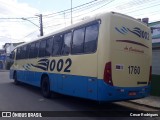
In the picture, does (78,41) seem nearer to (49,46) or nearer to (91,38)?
(91,38)

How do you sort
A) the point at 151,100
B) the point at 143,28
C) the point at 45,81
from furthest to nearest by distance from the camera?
the point at 45,81
the point at 151,100
the point at 143,28

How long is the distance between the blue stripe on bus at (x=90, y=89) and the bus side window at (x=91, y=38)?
1031mm

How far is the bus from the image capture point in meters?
8.88

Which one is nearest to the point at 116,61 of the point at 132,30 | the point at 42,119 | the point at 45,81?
the point at 132,30

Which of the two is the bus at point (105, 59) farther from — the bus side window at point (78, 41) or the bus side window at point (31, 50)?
the bus side window at point (31, 50)

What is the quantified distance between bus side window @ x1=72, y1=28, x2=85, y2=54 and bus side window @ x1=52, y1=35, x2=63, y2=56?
1.38 meters

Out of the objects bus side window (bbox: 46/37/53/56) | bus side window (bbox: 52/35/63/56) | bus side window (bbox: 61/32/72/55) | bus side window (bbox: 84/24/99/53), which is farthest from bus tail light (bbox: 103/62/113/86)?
bus side window (bbox: 46/37/53/56)

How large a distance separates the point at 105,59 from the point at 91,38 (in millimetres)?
1152

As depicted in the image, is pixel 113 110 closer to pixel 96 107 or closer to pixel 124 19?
pixel 96 107

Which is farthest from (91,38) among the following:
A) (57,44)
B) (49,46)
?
(49,46)

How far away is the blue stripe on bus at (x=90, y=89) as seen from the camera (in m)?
8.74

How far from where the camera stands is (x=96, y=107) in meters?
10.9

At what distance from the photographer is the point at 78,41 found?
1045 centimetres

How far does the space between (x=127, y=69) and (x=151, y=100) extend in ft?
12.8
